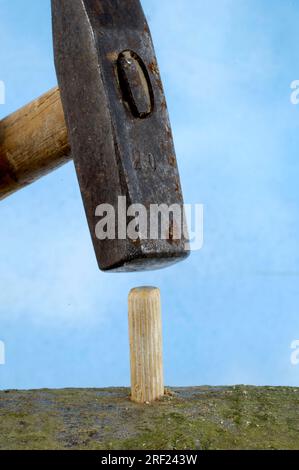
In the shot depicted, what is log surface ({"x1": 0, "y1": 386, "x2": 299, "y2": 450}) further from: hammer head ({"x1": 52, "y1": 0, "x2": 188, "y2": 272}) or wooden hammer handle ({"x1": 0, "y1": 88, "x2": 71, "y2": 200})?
wooden hammer handle ({"x1": 0, "y1": 88, "x2": 71, "y2": 200})

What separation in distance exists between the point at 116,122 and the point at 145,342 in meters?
0.81

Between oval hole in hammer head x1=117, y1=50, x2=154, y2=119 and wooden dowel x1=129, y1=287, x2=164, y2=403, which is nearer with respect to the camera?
oval hole in hammer head x1=117, y1=50, x2=154, y2=119

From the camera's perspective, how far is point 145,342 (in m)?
2.20

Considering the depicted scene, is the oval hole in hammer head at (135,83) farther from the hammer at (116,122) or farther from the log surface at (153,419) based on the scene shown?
the log surface at (153,419)

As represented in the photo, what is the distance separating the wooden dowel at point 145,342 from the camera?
2197 millimetres

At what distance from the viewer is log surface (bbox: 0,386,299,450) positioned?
1829 millimetres

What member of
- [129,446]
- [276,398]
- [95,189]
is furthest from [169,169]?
[276,398]

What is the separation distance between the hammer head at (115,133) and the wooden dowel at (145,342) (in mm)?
496

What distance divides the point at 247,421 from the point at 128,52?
997 millimetres

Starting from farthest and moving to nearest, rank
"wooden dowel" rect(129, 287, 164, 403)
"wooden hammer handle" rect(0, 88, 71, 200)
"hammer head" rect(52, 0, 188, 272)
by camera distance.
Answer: "wooden dowel" rect(129, 287, 164, 403)
"wooden hammer handle" rect(0, 88, 71, 200)
"hammer head" rect(52, 0, 188, 272)

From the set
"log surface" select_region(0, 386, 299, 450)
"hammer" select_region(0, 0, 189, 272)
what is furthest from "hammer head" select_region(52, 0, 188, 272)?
"log surface" select_region(0, 386, 299, 450)

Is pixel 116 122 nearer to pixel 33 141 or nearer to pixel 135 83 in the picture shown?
pixel 135 83

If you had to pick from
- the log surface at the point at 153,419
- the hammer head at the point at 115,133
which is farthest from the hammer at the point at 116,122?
the log surface at the point at 153,419

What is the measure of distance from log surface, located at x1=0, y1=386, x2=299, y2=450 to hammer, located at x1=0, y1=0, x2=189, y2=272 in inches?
18.0
